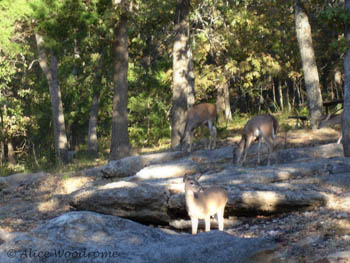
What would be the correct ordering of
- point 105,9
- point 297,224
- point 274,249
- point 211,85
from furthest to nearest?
point 211,85 → point 105,9 → point 297,224 → point 274,249

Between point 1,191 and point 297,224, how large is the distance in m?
10.5

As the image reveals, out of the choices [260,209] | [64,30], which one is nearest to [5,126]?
[64,30]

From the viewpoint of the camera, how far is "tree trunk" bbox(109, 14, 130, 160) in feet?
65.6

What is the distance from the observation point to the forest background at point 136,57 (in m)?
20.2

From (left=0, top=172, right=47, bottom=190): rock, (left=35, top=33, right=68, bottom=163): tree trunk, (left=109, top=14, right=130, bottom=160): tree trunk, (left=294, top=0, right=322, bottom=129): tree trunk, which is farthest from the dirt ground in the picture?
(left=294, top=0, right=322, bottom=129): tree trunk

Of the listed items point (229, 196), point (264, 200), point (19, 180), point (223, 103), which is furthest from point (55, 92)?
point (264, 200)

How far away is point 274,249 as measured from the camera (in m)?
7.14

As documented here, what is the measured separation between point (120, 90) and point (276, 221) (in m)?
11.9

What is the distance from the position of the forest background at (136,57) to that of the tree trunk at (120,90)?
38mm

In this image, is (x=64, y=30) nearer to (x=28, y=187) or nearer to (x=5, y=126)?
(x=28, y=187)

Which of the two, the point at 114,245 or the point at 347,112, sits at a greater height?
the point at 347,112

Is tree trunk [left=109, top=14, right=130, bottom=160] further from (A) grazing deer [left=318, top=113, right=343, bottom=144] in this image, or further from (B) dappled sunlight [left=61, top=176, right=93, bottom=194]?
(A) grazing deer [left=318, top=113, right=343, bottom=144]

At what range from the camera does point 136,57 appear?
103ft

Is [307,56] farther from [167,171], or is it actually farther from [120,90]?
[167,171]
